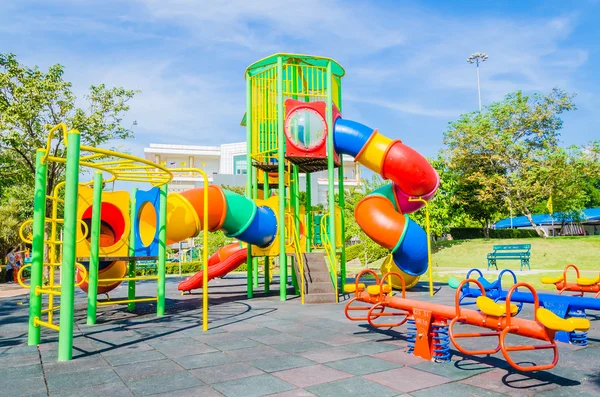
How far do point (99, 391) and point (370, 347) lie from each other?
3359 mm

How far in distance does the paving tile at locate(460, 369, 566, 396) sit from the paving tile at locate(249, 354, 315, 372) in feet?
5.93

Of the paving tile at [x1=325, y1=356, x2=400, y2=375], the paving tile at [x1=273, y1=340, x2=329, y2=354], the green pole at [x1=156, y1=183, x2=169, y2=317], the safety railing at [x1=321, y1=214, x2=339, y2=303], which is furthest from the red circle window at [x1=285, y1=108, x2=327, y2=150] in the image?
the paving tile at [x1=325, y1=356, x2=400, y2=375]

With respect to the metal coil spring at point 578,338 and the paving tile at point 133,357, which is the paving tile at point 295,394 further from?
the metal coil spring at point 578,338

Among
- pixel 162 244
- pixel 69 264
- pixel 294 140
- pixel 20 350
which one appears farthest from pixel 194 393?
pixel 294 140

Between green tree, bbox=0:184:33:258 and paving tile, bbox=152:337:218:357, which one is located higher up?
green tree, bbox=0:184:33:258

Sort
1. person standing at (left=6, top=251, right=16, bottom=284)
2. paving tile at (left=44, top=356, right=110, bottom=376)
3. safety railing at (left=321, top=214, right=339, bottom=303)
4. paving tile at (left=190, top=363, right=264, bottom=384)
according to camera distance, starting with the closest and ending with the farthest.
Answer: paving tile at (left=190, top=363, right=264, bottom=384) → paving tile at (left=44, top=356, right=110, bottom=376) → safety railing at (left=321, top=214, right=339, bottom=303) → person standing at (left=6, top=251, right=16, bottom=284)

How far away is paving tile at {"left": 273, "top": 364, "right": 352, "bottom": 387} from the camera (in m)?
4.51

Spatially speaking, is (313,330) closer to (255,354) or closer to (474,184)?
(255,354)

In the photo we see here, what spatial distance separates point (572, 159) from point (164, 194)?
32.0 metres

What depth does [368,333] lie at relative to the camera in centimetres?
706

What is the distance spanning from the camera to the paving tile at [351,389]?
Answer: 409cm

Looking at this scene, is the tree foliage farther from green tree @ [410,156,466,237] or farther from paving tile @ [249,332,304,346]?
paving tile @ [249,332,304,346]

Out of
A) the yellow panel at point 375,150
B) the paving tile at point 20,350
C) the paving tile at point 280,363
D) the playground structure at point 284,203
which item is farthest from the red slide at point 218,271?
the paving tile at point 280,363

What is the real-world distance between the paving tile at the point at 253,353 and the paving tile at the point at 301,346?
150mm
